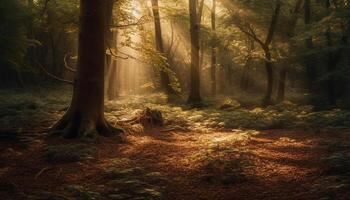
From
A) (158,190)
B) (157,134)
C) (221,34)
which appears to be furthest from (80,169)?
(221,34)

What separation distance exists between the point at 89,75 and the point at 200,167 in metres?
4.94

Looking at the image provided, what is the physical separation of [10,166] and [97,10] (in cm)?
535

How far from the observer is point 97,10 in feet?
37.7

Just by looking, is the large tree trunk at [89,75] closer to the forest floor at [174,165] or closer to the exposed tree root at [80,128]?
the exposed tree root at [80,128]

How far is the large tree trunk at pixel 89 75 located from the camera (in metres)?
11.3

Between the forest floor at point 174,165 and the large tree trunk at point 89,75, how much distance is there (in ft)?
2.45

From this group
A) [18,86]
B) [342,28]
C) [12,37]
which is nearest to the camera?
[342,28]

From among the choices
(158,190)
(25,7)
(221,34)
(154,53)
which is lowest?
(158,190)

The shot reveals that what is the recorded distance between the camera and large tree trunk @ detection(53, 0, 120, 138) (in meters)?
11.3

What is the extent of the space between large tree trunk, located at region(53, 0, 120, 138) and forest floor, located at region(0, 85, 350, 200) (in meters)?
0.75

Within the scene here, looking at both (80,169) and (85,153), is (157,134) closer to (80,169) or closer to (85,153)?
(85,153)

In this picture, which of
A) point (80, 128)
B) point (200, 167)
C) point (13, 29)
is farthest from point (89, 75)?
point (13, 29)

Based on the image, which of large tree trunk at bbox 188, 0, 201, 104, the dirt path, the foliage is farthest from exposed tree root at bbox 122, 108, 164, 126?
the foliage

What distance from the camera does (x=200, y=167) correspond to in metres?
8.05
